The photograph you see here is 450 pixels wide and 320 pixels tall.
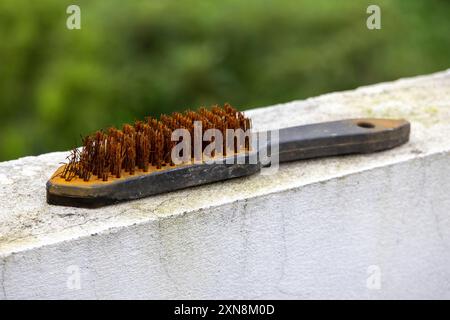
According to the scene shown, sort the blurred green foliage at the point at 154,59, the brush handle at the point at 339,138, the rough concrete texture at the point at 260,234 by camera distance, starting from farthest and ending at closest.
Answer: the blurred green foliage at the point at 154,59
the brush handle at the point at 339,138
the rough concrete texture at the point at 260,234

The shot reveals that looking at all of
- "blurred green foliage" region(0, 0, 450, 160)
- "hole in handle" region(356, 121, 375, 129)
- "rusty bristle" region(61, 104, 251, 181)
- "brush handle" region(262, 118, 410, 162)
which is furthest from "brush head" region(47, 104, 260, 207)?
"blurred green foliage" region(0, 0, 450, 160)

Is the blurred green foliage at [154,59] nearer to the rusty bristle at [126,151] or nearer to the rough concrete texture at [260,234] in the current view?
the rough concrete texture at [260,234]

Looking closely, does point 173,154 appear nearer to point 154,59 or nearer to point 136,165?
point 136,165

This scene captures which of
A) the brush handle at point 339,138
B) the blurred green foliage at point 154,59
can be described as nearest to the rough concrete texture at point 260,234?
the brush handle at point 339,138

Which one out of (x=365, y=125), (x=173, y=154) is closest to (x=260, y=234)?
(x=173, y=154)
